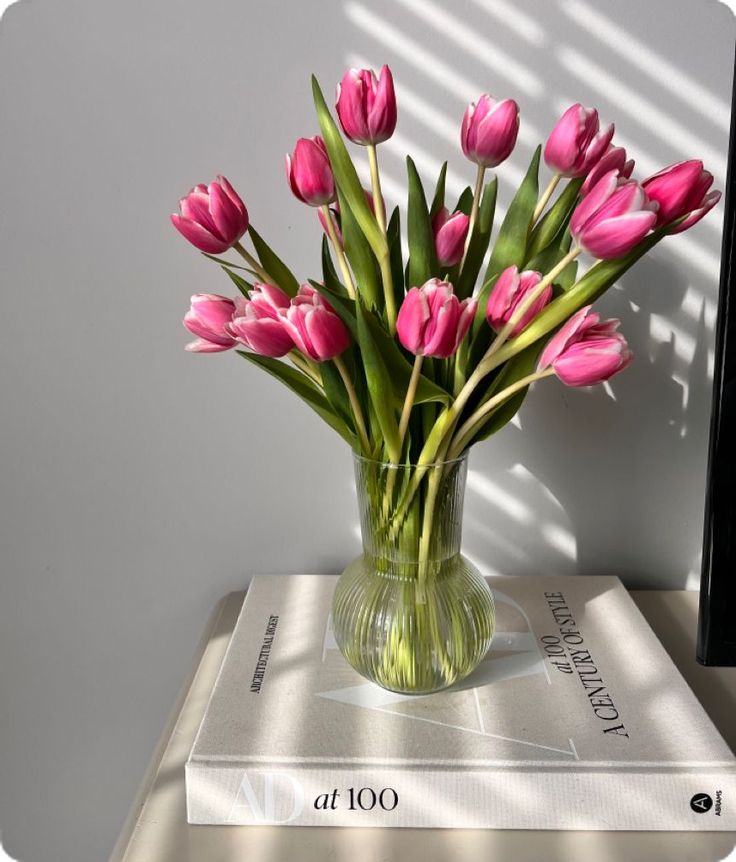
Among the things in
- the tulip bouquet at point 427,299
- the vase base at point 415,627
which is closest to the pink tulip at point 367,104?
the tulip bouquet at point 427,299

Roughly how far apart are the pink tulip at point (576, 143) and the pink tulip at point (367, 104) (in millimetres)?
111

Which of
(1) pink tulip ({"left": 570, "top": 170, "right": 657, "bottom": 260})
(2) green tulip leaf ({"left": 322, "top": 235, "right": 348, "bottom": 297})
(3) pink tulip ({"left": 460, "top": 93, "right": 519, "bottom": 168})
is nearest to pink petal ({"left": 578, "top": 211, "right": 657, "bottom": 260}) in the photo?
(1) pink tulip ({"left": 570, "top": 170, "right": 657, "bottom": 260})

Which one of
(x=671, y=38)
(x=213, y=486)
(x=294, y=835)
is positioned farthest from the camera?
(x=213, y=486)

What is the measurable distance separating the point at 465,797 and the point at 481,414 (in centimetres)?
26

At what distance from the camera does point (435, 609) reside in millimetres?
643

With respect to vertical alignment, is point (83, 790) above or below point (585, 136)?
below

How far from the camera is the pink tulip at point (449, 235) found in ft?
2.04

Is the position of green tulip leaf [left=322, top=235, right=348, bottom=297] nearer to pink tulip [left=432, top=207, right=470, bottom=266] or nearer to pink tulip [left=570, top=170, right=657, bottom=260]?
pink tulip [left=432, top=207, right=470, bottom=266]

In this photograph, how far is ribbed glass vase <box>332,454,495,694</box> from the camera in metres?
0.64

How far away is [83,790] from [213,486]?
0.39 m

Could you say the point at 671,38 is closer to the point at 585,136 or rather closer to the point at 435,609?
the point at 585,136

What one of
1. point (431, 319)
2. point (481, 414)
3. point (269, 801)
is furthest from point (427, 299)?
point (269, 801)

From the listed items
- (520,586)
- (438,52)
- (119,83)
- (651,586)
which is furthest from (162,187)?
(651,586)

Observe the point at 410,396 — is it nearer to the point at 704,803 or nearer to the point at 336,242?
the point at 336,242
